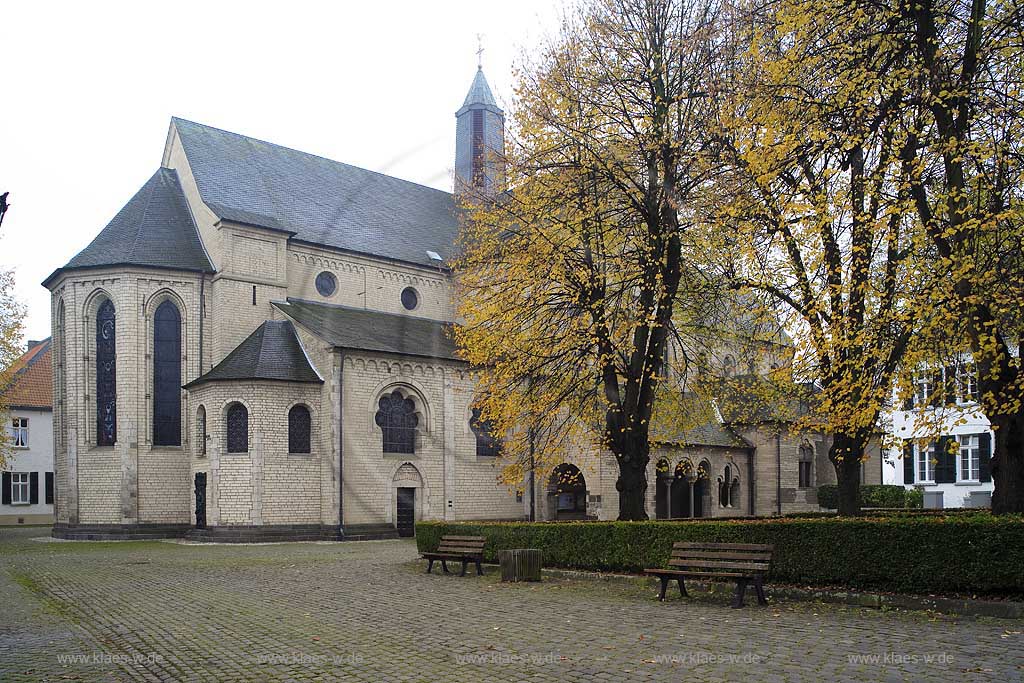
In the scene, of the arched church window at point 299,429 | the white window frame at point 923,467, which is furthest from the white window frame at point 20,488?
the white window frame at point 923,467

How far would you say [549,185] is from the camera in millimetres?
18297

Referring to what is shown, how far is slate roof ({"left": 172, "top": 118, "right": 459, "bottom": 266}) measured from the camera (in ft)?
113

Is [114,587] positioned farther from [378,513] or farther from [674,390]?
[378,513]

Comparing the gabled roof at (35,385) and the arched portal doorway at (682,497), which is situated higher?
the gabled roof at (35,385)

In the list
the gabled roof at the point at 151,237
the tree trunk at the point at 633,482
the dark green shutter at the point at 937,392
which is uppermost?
the gabled roof at the point at 151,237

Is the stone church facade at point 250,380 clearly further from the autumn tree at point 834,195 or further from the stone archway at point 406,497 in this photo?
the autumn tree at point 834,195

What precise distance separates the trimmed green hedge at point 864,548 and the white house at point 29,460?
138ft

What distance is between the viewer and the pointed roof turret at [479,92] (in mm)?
49750

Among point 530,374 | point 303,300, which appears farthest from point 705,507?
point 530,374

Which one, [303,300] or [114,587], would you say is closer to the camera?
[114,587]

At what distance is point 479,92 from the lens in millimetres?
49812

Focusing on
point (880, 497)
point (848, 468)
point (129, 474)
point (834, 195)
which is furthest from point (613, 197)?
point (880, 497)

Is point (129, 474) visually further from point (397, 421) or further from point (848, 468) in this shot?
point (848, 468)

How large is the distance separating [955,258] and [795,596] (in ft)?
16.6
